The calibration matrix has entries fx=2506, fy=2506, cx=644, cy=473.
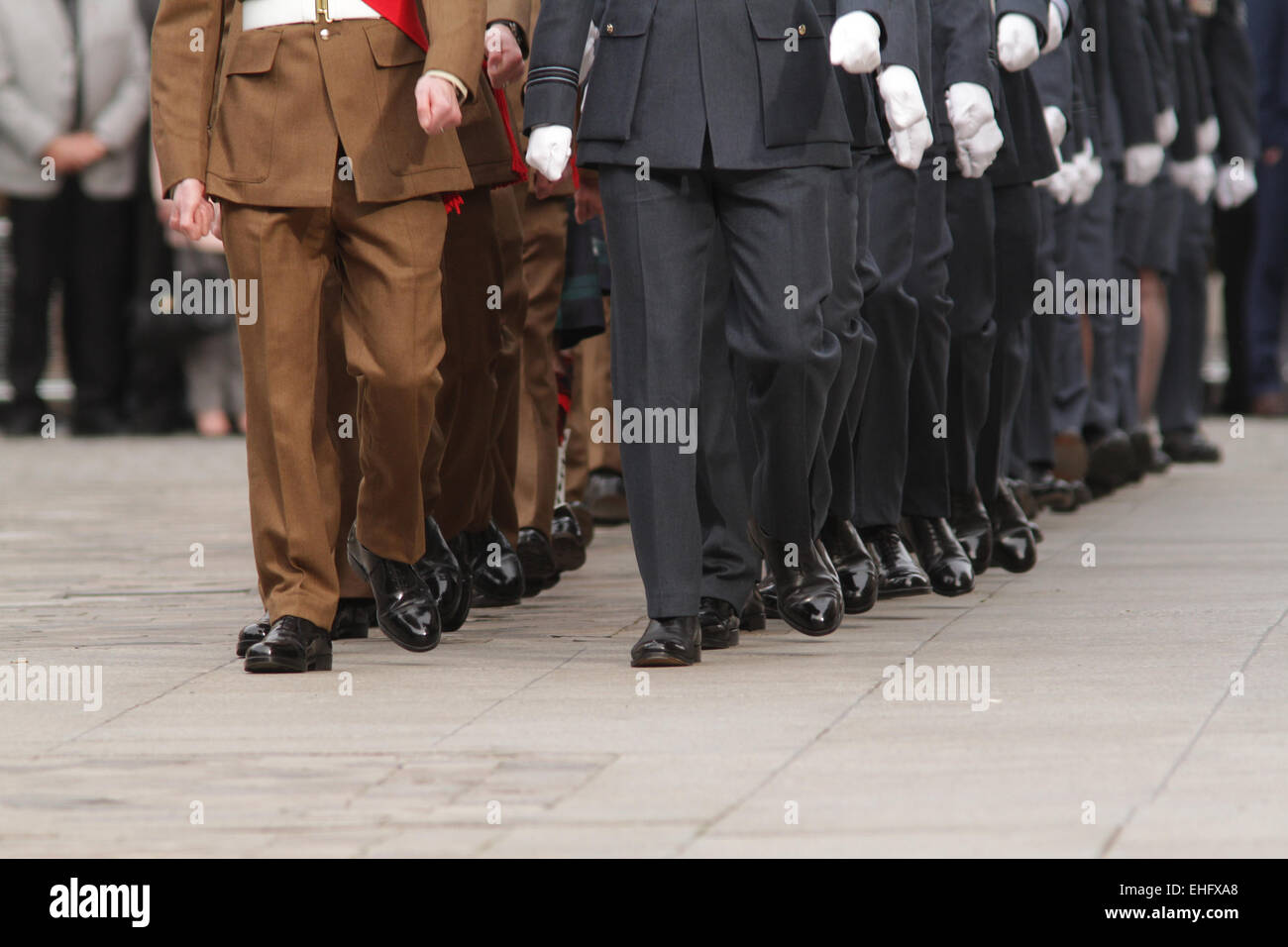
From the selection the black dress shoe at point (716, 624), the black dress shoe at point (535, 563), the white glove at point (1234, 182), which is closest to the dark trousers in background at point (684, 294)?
the black dress shoe at point (716, 624)

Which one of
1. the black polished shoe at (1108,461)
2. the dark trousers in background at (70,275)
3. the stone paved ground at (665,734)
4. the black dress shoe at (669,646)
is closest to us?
the stone paved ground at (665,734)

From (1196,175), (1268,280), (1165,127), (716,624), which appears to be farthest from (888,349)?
(1268,280)

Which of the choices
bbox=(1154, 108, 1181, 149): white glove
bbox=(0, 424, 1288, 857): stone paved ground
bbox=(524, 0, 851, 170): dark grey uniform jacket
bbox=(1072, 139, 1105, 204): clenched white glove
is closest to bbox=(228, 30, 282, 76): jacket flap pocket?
bbox=(524, 0, 851, 170): dark grey uniform jacket

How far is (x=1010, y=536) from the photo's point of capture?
7383 millimetres

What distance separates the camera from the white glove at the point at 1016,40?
23.4ft

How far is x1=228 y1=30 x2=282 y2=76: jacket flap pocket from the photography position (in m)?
5.45

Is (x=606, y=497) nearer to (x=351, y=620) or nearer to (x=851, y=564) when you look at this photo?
(x=851, y=564)

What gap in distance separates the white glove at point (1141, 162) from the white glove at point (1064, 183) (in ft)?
4.34

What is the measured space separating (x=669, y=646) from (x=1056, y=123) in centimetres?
336

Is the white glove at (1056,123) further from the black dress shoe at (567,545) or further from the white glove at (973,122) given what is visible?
the black dress shoe at (567,545)

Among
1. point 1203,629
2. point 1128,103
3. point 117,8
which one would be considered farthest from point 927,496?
point 117,8
